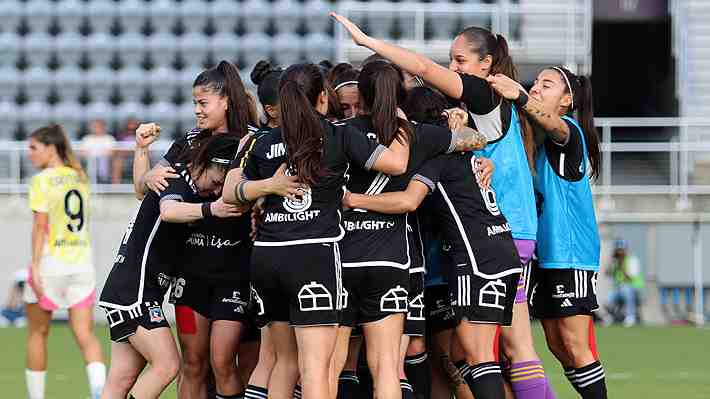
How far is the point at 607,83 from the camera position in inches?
927

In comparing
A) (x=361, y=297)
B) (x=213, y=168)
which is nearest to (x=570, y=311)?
(x=361, y=297)

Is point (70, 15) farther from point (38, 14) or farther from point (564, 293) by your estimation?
point (564, 293)

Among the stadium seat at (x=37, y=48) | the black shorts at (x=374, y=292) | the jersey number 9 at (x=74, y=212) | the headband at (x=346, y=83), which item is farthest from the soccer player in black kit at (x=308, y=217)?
the stadium seat at (x=37, y=48)

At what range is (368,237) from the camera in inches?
228

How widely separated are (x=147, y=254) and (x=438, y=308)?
1.56 meters

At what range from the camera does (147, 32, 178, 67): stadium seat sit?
20.2 meters

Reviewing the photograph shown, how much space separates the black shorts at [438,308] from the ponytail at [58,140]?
322 centimetres

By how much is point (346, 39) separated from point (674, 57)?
5520 mm

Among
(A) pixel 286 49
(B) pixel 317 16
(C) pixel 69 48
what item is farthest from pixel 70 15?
(B) pixel 317 16

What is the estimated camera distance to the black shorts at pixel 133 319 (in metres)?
6.10

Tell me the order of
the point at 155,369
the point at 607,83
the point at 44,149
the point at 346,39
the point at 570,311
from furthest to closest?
the point at 607,83
the point at 346,39
the point at 44,149
the point at 570,311
the point at 155,369

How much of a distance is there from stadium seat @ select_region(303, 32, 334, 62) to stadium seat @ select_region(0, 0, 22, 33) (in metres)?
4.89

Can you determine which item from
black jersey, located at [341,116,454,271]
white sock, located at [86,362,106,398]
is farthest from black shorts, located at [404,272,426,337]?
white sock, located at [86,362,106,398]

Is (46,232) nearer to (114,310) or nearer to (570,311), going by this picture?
(114,310)
